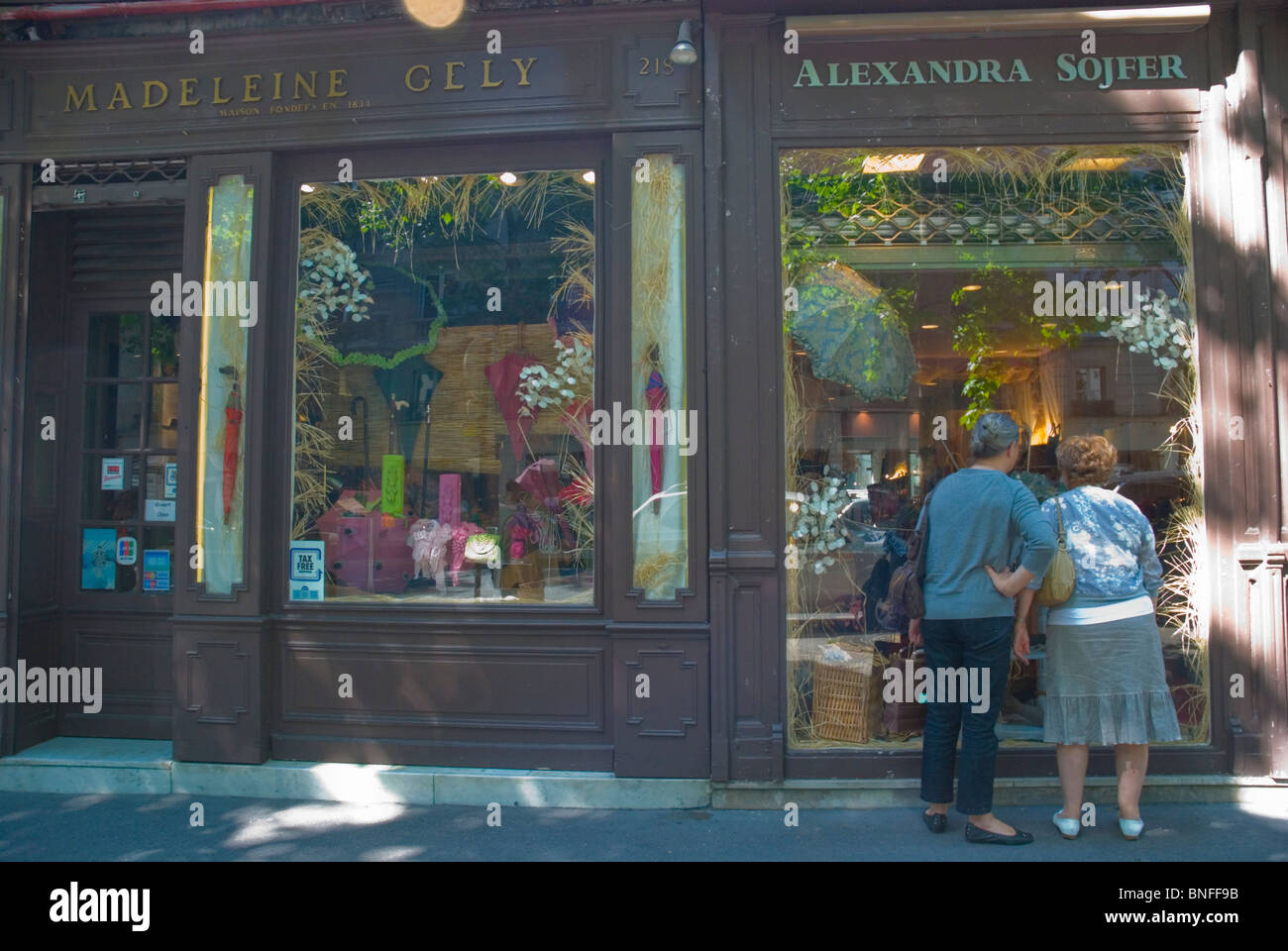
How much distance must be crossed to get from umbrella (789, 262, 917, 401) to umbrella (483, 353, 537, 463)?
172cm

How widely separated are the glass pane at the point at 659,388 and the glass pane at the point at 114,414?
142 inches

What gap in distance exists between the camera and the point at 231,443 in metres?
5.48

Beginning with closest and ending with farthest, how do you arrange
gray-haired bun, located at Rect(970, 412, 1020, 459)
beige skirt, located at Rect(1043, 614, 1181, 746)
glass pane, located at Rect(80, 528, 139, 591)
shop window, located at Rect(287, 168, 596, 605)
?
1. beige skirt, located at Rect(1043, 614, 1181, 746)
2. gray-haired bun, located at Rect(970, 412, 1020, 459)
3. shop window, located at Rect(287, 168, 596, 605)
4. glass pane, located at Rect(80, 528, 139, 591)

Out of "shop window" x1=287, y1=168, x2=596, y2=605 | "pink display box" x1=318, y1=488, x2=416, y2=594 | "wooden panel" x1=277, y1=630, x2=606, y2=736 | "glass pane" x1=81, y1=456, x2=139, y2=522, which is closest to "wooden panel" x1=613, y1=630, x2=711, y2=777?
"wooden panel" x1=277, y1=630, x2=606, y2=736

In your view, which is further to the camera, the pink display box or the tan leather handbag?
the pink display box

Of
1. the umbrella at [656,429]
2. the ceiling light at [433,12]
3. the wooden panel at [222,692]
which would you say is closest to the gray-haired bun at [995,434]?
the umbrella at [656,429]

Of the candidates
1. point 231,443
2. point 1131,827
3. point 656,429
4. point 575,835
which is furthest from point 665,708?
→ point 231,443

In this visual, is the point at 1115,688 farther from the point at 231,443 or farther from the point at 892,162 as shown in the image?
the point at 231,443

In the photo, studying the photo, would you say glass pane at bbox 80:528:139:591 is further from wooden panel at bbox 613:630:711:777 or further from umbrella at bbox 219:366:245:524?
wooden panel at bbox 613:630:711:777

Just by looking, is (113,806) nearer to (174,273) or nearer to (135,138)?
(174,273)

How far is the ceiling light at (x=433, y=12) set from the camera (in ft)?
17.7

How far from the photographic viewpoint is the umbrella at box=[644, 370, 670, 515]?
5129 mm

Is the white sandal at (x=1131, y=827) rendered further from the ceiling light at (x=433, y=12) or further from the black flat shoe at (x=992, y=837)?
the ceiling light at (x=433, y=12)

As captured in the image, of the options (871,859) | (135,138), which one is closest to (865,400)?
(871,859)
